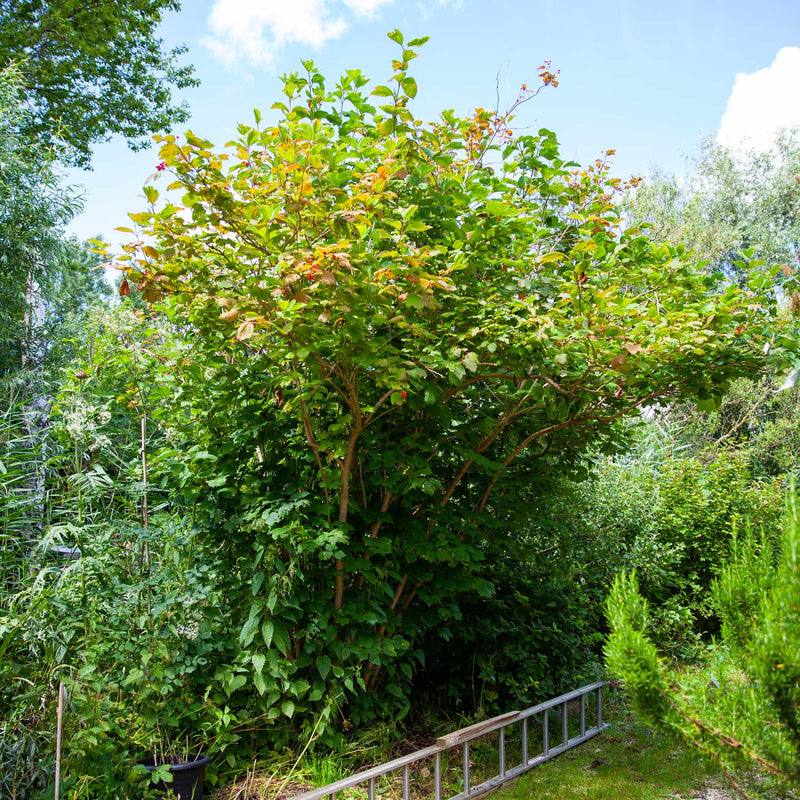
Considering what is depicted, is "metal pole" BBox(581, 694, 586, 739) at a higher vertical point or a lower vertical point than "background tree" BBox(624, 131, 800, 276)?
lower

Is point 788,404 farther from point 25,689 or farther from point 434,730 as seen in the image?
point 25,689

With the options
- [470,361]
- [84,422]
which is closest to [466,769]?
[470,361]

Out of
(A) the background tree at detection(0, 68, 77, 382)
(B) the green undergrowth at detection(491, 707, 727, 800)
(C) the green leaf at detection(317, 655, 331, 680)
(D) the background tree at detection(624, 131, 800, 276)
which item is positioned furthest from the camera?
(D) the background tree at detection(624, 131, 800, 276)

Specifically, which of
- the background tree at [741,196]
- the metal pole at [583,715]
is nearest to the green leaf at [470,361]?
the metal pole at [583,715]

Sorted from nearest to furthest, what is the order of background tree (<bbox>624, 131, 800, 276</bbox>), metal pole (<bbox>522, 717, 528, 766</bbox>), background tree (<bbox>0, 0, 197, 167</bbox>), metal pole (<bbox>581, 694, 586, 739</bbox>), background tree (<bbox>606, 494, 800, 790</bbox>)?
background tree (<bbox>606, 494, 800, 790</bbox>), metal pole (<bbox>522, 717, 528, 766</bbox>), metal pole (<bbox>581, 694, 586, 739</bbox>), background tree (<bbox>0, 0, 197, 167</bbox>), background tree (<bbox>624, 131, 800, 276</bbox>)

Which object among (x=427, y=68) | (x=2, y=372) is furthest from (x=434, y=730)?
(x=2, y=372)

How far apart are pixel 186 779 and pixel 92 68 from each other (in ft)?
36.7

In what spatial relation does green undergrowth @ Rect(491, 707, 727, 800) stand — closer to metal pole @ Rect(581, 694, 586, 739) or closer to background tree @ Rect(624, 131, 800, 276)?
metal pole @ Rect(581, 694, 586, 739)

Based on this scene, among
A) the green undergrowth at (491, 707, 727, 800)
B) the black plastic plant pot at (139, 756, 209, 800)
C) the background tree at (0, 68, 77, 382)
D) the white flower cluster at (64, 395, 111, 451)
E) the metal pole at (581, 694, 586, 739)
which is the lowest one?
the green undergrowth at (491, 707, 727, 800)

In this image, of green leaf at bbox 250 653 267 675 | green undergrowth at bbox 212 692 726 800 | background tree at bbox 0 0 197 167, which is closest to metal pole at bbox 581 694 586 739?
green undergrowth at bbox 212 692 726 800

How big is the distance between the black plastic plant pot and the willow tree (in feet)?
1.16

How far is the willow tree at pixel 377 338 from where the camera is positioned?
268 centimetres

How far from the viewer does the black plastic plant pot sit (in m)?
2.96

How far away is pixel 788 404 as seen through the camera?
11789mm
